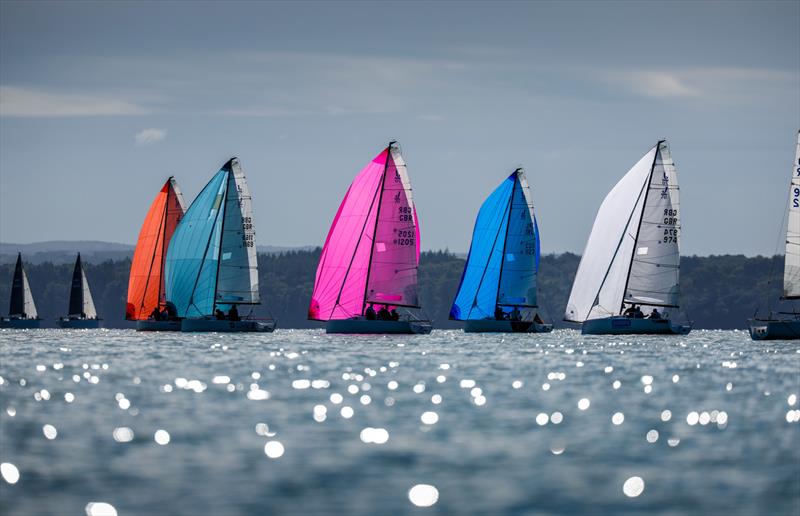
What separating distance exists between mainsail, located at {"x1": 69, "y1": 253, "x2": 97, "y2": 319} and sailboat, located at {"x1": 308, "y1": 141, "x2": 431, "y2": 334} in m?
64.8

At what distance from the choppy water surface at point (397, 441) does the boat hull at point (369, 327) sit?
98.6 feet

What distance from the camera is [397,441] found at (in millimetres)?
24016

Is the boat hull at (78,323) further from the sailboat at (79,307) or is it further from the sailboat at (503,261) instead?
the sailboat at (503,261)

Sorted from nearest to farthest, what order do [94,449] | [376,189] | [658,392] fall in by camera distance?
[94,449] < [658,392] < [376,189]

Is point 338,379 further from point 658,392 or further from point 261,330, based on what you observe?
point 261,330

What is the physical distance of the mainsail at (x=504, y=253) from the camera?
84.9m

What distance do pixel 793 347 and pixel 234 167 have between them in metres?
32.2

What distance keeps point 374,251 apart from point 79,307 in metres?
67.7

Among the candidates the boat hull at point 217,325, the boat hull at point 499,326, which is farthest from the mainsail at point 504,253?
the boat hull at point 217,325

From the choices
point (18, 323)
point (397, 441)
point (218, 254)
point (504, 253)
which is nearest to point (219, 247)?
point (218, 254)

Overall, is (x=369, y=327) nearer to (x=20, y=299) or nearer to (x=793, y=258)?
(x=793, y=258)

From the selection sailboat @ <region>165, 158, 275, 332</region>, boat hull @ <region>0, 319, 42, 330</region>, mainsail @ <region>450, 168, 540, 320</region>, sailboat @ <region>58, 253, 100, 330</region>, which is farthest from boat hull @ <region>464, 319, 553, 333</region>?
boat hull @ <region>0, 319, 42, 330</region>

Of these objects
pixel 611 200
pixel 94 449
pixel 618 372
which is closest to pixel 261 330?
pixel 611 200

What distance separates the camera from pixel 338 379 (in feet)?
127
